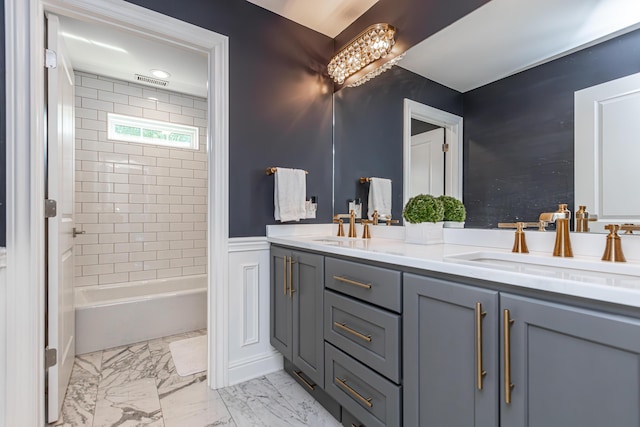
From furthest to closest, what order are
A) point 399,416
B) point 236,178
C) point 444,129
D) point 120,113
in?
point 120,113 → point 236,178 → point 444,129 → point 399,416

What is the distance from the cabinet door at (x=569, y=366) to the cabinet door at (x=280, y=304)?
3.85ft

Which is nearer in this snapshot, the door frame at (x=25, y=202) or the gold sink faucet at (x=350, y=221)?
the door frame at (x=25, y=202)

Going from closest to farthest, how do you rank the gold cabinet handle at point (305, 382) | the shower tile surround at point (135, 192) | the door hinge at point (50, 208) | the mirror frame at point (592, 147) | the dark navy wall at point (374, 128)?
the mirror frame at point (592, 147), the door hinge at point (50, 208), the gold cabinet handle at point (305, 382), the dark navy wall at point (374, 128), the shower tile surround at point (135, 192)

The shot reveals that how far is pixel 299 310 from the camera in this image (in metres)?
1.67

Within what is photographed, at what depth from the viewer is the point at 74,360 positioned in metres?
2.10

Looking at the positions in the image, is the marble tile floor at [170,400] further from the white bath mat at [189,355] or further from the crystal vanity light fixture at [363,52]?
the crystal vanity light fixture at [363,52]

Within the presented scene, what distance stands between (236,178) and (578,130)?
165 centimetres

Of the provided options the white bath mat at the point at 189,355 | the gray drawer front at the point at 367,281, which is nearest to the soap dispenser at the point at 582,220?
the gray drawer front at the point at 367,281

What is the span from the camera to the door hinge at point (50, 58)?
1438mm

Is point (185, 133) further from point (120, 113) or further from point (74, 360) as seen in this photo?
point (74, 360)

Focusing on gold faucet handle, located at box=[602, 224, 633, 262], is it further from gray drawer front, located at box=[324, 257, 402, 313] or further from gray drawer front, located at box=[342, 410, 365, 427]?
gray drawer front, located at box=[342, 410, 365, 427]

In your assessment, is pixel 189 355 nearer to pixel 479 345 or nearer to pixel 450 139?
pixel 479 345

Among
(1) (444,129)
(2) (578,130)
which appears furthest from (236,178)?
(2) (578,130)

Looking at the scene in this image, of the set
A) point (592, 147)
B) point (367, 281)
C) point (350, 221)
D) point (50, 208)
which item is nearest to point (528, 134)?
point (592, 147)
